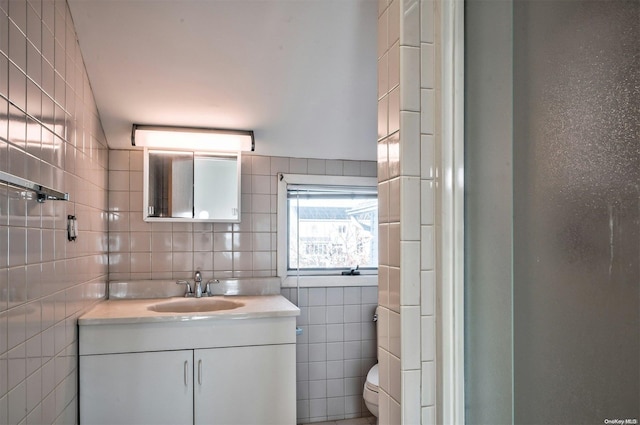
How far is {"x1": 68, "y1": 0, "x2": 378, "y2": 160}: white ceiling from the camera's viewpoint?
1.86m

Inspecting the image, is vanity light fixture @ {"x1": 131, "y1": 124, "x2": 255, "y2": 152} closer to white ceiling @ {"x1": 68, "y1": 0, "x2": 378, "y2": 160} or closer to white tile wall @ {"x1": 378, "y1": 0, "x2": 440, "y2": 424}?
white ceiling @ {"x1": 68, "y1": 0, "x2": 378, "y2": 160}

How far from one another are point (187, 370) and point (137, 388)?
0.77 feet

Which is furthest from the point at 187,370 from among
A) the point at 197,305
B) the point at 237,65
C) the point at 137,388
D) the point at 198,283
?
the point at 237,65

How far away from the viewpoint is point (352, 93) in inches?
92.9

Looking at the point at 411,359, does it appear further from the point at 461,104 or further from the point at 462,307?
the point at 461,104

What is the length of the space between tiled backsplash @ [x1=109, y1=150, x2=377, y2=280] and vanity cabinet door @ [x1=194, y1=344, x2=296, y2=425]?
27.0 inches

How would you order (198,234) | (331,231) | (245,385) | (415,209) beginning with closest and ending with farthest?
(415,209) → (245,385) → (198,234) → (331,231)

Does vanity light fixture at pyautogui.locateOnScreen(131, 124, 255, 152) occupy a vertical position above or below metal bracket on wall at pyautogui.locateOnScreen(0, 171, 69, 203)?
above

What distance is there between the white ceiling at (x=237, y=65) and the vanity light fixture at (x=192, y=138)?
45 mm

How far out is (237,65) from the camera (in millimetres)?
2127

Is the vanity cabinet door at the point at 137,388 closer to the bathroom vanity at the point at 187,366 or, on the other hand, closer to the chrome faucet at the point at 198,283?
the bathroom vanity at the point at 187,366

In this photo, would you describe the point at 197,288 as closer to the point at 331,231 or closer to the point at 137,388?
the point at 137,388

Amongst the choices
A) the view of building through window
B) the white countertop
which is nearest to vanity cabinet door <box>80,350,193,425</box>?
the white countertop

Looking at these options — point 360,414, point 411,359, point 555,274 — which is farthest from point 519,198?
point 360,414
